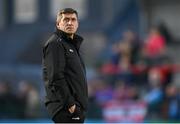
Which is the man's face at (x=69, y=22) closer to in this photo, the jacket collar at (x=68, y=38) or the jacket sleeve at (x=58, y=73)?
the jacket collar at (x=68, y=38)

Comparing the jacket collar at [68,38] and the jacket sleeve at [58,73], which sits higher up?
the jacket collar at [68,38]

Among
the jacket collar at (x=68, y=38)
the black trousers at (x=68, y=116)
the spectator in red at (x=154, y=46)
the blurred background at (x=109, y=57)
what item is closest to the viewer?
the black trousers at (x=68, y=116)

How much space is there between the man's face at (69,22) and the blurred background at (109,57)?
6957 mm

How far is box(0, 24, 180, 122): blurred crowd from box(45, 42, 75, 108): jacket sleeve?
7.12 m

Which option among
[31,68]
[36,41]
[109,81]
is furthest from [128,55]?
[36,41]

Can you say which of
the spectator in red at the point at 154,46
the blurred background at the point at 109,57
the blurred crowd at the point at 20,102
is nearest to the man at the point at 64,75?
the blurred background at the point at 109,57

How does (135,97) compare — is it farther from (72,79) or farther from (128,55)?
(72,79)

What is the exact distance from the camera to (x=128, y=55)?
628 inches

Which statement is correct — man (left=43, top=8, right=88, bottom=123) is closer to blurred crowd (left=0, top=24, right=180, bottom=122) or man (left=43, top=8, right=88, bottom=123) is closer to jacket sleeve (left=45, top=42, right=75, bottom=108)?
jacket sleeve (left=45, top=42, right=75, bottom=108)

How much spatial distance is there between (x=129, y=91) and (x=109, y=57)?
7.09 ft

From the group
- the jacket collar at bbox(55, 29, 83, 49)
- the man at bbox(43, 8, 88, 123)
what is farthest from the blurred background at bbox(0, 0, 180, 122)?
the man at bbox(43, 8, 88, 123)

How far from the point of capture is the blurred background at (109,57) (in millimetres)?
14977

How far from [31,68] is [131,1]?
3.12 m

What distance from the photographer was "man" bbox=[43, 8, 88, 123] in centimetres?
745
